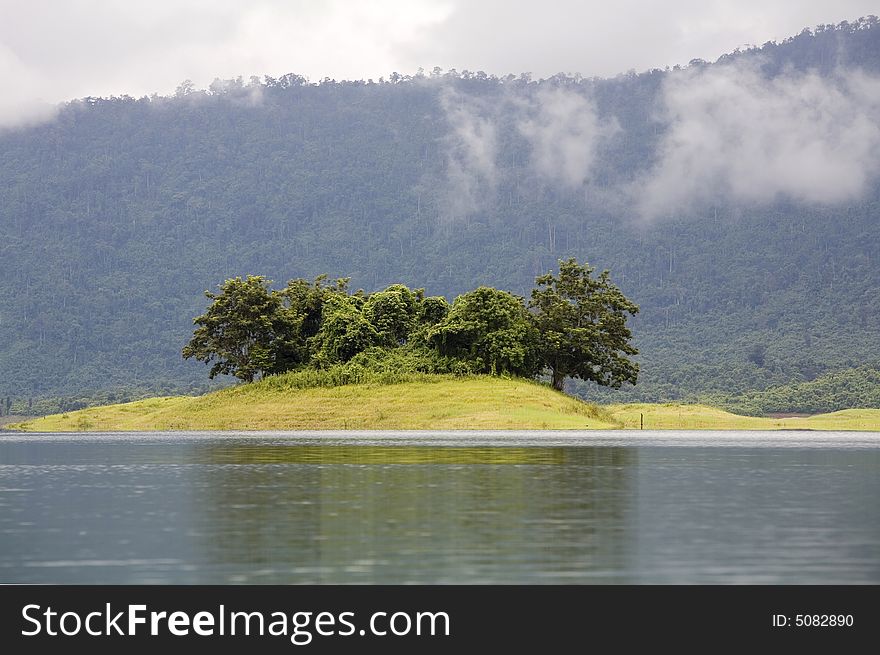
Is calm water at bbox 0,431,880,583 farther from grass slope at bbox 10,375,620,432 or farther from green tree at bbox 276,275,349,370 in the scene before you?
green tree at bbox 276,275,349,370

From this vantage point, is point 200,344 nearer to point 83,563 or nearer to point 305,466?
point 305,466

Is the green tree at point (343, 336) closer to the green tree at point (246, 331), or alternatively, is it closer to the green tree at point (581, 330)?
the green tree at point (246, 331)

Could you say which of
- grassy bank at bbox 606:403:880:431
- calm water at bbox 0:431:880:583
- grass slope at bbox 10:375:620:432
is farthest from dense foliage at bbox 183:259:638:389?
calm water at bbox 0:431:880:583

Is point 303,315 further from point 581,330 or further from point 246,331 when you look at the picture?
point 581,330

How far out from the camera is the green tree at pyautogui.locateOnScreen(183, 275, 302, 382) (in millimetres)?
123875

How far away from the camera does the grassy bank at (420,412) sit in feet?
336

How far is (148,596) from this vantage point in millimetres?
19562

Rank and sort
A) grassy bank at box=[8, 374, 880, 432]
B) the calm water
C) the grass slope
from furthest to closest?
grassy bank at box=[8, 374, 880, 432] → the grass slope → the calm water

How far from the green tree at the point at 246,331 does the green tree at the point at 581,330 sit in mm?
23891

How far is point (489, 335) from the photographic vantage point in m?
112

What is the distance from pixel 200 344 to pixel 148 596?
10734 cm

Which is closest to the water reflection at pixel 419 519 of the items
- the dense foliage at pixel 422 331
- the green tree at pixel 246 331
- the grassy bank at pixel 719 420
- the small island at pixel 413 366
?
the small island at pixel 413 366

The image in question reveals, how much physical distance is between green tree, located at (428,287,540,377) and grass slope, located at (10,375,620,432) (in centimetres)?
267

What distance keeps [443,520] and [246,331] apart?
320ft
